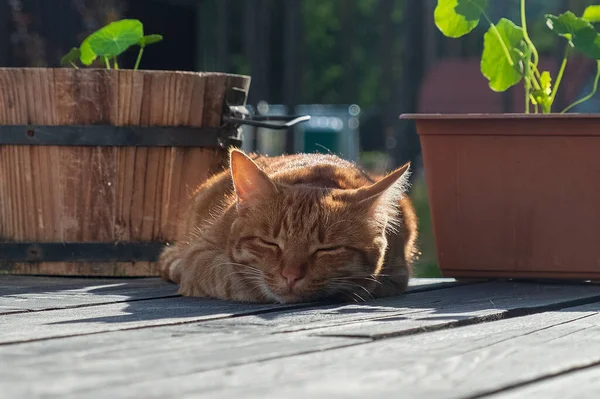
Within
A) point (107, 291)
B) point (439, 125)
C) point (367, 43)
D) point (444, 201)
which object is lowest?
point (107, 291)

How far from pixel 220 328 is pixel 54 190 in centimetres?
184

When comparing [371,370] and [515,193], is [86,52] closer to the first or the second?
[515,193]

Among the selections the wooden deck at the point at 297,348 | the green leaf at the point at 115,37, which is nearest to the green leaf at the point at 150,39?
the green leaf at the point at 115,37

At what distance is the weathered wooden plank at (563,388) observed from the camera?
1.85m

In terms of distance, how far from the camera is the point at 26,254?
4344 mm

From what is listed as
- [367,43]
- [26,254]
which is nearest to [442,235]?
[26,254]

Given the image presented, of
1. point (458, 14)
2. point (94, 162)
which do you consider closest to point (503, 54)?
point (458, 14)

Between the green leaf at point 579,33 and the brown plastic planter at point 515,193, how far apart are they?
1.03ft

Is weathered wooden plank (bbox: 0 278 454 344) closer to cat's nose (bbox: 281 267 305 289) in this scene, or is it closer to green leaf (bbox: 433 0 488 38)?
cat's nose (bbox: 281 267 305 289)

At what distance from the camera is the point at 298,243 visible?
349cm

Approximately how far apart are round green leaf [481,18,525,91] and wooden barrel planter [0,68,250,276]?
1105 mm

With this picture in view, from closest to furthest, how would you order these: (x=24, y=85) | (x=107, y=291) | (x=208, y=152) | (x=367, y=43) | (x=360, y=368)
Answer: (x=360, y=368) < (x=107, y=291) < (x=24, y=85) < (x=208, y=152) < (x=367, y=43)

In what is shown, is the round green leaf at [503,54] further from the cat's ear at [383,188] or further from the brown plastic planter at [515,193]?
the cat's ear at [383,188]

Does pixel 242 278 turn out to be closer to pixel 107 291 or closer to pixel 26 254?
pixel 107 291
